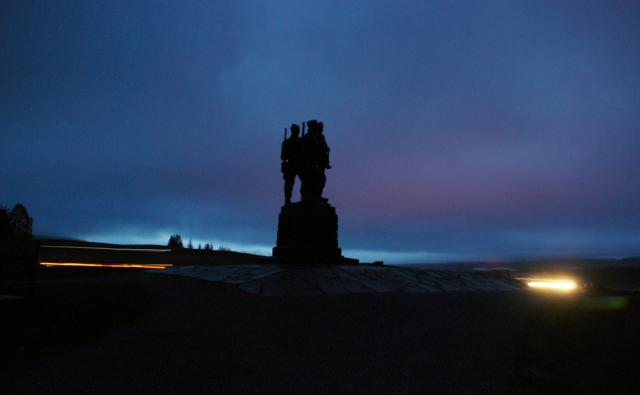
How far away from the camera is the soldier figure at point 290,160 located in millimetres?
12438

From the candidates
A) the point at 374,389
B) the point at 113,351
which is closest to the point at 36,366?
the point at 113,351

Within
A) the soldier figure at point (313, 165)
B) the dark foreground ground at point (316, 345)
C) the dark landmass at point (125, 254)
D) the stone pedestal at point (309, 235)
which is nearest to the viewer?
the dark foreground ground at point (316, 345)

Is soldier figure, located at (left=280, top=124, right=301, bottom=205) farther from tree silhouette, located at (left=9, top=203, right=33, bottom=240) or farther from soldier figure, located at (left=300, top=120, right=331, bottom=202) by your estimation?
tree silhouette, located at (left=9, top=203, right=33, bottom=240)

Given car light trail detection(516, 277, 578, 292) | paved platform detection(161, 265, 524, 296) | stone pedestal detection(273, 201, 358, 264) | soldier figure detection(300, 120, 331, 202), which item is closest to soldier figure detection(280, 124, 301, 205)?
soldier figure detection(300, 120, 331, 202)

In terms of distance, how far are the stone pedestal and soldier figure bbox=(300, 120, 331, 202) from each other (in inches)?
29.5

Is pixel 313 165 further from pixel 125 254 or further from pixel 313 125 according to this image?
pixel 125 254

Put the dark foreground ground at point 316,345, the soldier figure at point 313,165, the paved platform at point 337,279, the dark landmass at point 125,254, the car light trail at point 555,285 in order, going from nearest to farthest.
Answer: the dark foreground ground at point 316,345, the paved platform at point 337,279, the car light trail at point 555,285, the soldier figure at point 313,165, the dark landmass at point 125,254

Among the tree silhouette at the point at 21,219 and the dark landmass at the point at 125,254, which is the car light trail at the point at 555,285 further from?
the tree silhouette at the point at 21,219

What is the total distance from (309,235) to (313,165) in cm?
231

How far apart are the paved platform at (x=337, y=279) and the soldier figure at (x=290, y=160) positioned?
377 cm

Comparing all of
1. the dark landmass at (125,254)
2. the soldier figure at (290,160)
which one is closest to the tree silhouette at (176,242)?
the dark landmass at (125,254)

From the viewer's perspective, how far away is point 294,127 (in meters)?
12.6

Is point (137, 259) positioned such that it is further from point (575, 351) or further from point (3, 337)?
point (575, 351)

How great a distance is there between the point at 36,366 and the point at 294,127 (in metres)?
9.86
